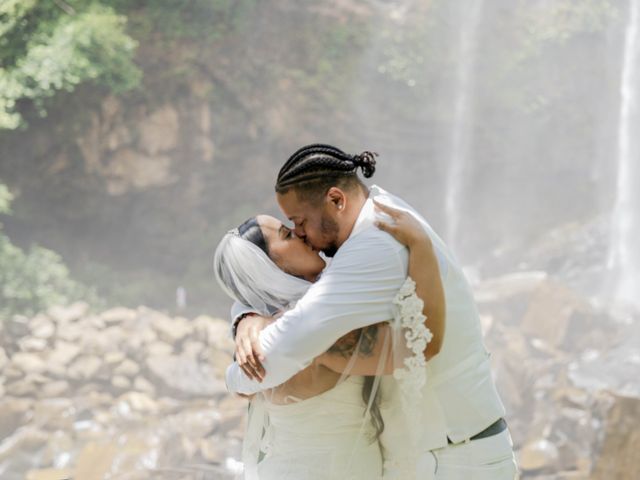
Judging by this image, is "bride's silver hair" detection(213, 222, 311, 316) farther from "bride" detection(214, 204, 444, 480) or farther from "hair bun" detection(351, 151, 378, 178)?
"hair bun" detection(351, 151, 378, 178)

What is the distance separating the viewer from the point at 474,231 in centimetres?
1622

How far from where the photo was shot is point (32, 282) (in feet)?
34.8

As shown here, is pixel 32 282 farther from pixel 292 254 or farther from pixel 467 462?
pixel 467 462

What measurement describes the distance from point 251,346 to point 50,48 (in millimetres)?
10773

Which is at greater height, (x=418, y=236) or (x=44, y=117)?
(x=44, y=117)

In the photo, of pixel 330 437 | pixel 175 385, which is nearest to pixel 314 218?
pixel 330 437

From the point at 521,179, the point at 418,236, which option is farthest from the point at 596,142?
the point at 418,236

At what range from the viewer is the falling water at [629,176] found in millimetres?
14805

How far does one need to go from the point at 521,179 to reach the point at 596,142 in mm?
Answer: 2079

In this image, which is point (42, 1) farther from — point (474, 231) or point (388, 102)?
point (474, 231)

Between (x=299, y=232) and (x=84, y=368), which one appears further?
(x=84, y=368)

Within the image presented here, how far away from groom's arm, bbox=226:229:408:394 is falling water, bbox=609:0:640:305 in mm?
14857

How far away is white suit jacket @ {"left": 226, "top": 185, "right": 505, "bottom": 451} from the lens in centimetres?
126

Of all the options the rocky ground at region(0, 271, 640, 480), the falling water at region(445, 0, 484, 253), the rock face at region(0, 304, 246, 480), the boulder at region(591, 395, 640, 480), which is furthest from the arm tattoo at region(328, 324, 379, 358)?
the falling water at region(445, 0, 484, 253)
